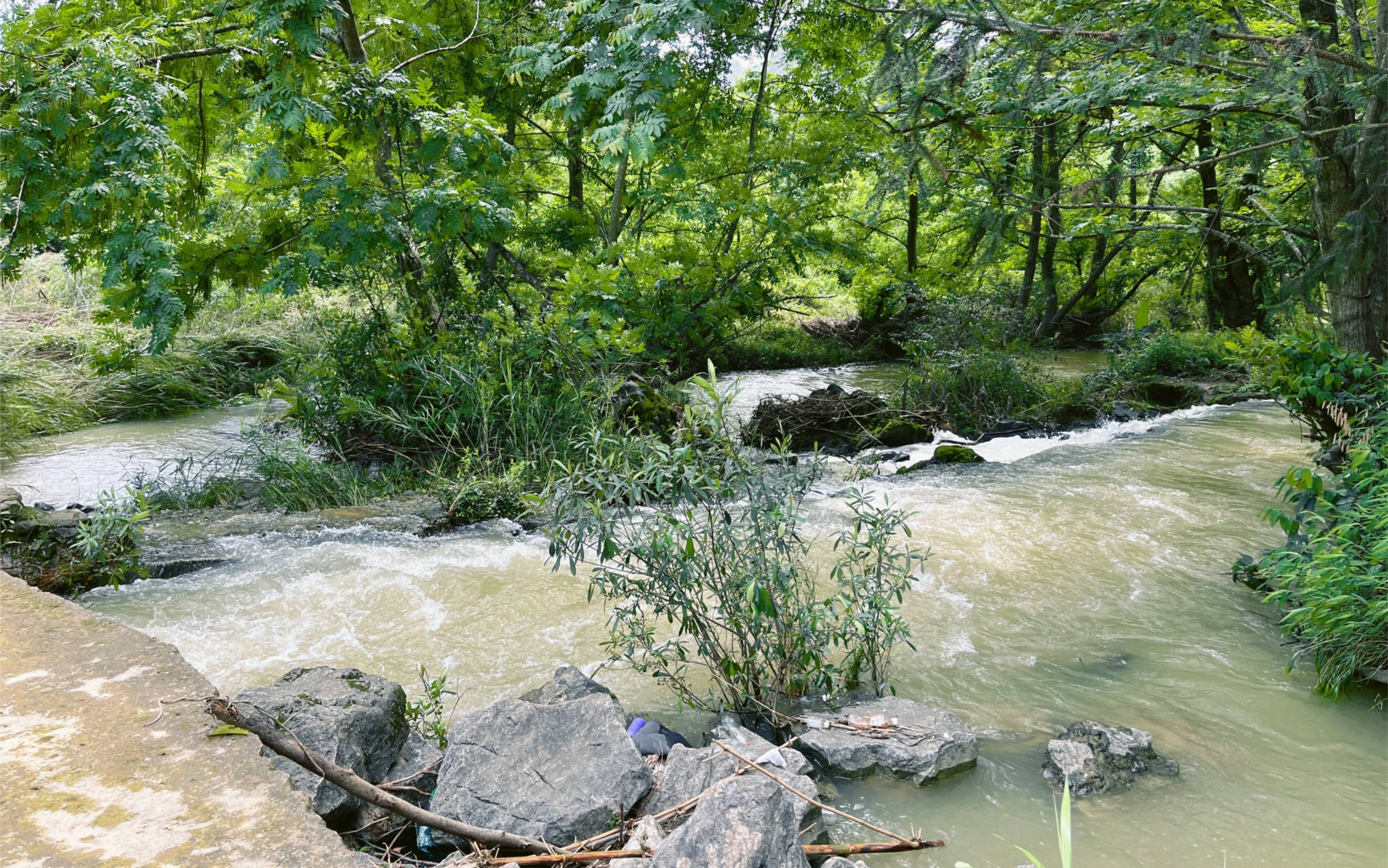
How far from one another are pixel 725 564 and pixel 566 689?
0.84m

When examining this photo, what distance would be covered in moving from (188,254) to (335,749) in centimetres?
518

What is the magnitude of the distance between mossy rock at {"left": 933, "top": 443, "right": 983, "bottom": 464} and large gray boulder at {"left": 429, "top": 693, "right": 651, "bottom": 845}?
5991mm

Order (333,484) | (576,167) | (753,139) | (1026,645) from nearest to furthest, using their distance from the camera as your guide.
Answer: (1026,645) → (333,484) → (753,139) → (576,167)

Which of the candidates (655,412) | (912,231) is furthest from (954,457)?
(912,231)

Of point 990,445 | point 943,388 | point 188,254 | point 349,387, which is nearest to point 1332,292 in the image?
point 990,445

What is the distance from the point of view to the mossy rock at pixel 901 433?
912 centimetres

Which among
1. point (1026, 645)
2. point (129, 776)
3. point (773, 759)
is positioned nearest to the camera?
point (129, 776)

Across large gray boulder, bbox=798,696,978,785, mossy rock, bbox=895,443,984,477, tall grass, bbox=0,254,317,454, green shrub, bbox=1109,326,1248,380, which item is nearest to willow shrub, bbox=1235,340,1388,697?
large gray boulder, bbox=798,696,978,785

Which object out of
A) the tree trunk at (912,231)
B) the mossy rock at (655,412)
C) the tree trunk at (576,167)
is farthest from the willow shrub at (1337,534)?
the tree trunk at (912,231)

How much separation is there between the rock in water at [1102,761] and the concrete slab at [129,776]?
8.16 ft

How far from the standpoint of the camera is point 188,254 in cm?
642

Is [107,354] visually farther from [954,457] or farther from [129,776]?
[954,457]

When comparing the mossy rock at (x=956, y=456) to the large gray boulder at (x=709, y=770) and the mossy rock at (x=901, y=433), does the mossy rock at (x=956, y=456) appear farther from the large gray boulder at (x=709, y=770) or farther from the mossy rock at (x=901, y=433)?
the large gray boulder at (x=709, y=770)

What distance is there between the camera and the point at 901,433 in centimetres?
927
